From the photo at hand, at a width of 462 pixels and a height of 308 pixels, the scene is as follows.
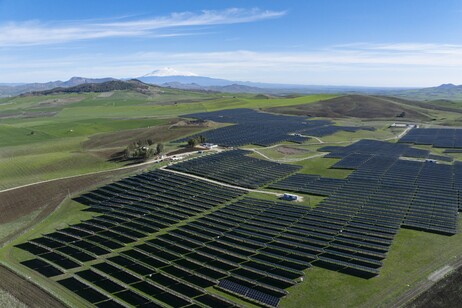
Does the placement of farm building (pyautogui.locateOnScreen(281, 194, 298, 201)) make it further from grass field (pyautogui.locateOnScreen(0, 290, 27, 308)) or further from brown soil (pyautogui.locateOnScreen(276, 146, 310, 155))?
grass field (pyautogui.locateOnScreen(0, 290, 27, 308))

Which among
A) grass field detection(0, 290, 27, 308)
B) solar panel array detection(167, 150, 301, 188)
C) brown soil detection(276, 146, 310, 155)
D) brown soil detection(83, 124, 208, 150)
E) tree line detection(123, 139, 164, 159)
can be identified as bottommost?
grass field detection(0, 290, 27, 308)

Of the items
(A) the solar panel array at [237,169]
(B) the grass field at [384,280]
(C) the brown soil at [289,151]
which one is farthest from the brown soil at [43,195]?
(B) the grass field at [384,280]

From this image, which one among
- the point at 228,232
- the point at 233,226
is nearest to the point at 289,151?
the point at 233,226

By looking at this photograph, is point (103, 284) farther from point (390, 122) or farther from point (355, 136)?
point (390, 122)

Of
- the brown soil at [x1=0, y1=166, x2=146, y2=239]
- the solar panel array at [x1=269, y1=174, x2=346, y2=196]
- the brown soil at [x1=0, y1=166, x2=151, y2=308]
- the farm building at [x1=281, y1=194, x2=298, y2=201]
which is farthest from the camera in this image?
the solar panel array at [x1=269, y1=174, x2=346, y2=196]

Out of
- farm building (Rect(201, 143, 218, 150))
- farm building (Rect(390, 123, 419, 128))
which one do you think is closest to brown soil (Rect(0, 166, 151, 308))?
farm building (Rect(201, 143, 218, 150))

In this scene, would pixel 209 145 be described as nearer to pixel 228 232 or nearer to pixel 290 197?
pixel 290 197
